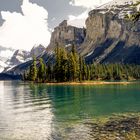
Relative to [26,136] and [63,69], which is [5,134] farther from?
[63,69]

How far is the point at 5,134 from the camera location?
40125 mm

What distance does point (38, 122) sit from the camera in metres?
49.4

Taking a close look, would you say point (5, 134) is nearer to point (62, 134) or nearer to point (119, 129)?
point (62, 134)

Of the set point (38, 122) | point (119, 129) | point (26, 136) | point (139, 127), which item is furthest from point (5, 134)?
point (139, 127)

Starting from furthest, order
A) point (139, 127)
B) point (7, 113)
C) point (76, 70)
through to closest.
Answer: point (76, 70) → point (7, 113) → point (139, 127)

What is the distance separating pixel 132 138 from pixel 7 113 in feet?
101

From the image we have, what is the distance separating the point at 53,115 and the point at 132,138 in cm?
2342

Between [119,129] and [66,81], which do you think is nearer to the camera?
[119,129]

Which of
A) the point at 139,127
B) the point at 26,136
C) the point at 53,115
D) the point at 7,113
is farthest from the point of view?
the point at 7,113

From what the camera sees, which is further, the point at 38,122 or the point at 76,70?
the point at 76,70

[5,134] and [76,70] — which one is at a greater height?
[76,70]

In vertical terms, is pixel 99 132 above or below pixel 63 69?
below

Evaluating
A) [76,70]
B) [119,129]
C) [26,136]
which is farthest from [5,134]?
[76,70]

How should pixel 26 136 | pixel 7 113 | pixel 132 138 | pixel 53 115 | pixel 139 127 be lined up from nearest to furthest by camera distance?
pixel 132 138, pixel 26 136, pixel 139 127, pixel 53 115, pixel 7 113
